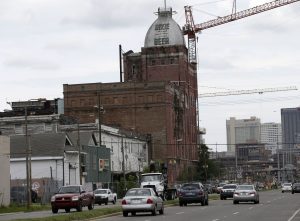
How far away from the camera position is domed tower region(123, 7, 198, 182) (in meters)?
120

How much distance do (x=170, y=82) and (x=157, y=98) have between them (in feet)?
17.5

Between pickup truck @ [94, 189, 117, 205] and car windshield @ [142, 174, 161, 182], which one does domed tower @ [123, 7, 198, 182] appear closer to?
pickup truck @ [94, 189, 117, 205]

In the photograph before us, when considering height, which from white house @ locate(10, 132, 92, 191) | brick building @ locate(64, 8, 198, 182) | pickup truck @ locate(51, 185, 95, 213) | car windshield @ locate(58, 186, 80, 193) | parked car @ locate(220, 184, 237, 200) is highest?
brick building @ locate(64, 8, 198, 182)

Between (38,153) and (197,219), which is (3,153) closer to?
(38,153)

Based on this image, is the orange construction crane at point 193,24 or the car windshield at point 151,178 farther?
the orange construction crane at point 193,24

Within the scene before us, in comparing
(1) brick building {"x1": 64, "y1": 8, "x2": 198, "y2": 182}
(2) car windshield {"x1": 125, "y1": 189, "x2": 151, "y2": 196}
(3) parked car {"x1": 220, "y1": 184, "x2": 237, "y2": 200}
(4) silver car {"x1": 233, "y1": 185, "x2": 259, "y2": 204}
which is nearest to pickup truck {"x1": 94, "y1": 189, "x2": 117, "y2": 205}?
(3) parked car {"x1": 220, "y1": 184, "x2": 237, "y2": 200}

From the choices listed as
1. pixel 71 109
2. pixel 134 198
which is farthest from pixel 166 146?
pixel 134 198

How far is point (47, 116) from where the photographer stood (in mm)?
110938

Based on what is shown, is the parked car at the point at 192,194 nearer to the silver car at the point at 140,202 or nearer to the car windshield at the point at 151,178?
the car windshield at the point at 151,178

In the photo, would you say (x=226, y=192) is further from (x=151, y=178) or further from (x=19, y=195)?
(x=19, y=195)

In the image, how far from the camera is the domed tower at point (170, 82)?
120 meters

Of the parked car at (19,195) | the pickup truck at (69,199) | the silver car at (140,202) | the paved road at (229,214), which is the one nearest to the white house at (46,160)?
the parked car at (19,195)

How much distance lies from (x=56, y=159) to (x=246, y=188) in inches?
1233

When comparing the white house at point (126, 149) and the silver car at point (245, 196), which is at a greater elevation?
the white house at point (126, 149)
